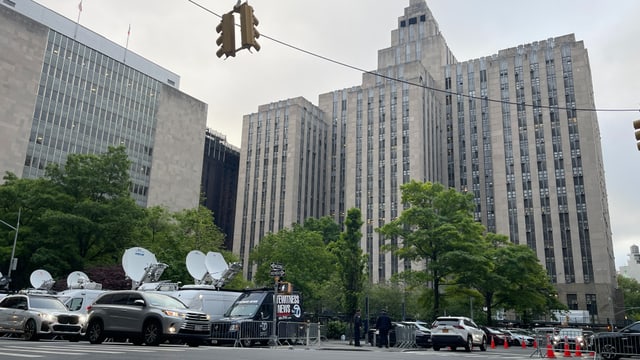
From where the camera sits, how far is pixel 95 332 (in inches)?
631

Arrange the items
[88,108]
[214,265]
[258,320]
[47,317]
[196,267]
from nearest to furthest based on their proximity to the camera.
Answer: [47,317] → [258,320] → [214,265] → [196,267] → [88,108]

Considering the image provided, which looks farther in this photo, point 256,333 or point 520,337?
point 520,337

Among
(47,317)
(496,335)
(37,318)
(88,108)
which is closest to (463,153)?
(88,108)

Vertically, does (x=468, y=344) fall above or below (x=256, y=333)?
below

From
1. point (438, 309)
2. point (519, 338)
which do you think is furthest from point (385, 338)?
point (519, 338)

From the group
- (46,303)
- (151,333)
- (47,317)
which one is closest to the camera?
(151,333)

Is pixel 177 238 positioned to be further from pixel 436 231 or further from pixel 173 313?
pixel 173 313

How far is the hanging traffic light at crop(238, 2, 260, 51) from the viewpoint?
1162 centimetres

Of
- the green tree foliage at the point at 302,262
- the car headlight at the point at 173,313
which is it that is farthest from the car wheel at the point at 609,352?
the green tree foliage at the point at 302,262

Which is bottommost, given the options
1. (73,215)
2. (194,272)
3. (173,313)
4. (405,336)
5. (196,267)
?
(405,336)

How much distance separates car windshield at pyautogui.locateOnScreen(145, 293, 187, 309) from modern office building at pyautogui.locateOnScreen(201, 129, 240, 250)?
105 m

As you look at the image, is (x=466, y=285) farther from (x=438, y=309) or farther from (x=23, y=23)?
(x=23, y=23)

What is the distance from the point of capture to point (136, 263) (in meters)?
27.1

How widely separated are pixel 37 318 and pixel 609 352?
771 inches
